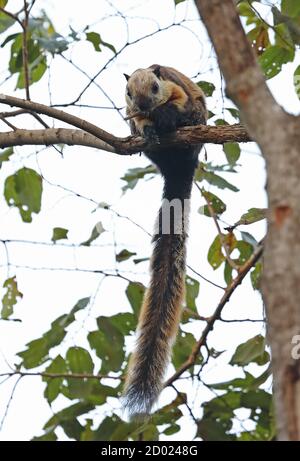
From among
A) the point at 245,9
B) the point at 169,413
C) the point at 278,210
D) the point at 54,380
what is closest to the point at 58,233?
the point at 54,380

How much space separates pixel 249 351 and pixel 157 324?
641mm

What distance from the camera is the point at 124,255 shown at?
4605 millimetres

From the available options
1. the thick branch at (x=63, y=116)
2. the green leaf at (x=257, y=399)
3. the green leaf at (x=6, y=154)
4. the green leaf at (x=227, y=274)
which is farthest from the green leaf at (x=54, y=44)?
the green leaf at (x=257, y=399)

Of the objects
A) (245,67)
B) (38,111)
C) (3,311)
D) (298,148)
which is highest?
(38,111)

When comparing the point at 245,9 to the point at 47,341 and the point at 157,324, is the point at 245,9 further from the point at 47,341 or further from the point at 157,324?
the point at 47,341

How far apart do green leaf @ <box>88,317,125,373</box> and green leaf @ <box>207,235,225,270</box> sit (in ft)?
2.21

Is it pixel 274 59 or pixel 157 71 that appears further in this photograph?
pixel 157 71

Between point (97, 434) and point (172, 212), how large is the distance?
176 cm

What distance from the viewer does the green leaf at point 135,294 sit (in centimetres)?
445

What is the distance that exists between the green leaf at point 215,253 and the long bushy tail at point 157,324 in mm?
349

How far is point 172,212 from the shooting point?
5.33 meters

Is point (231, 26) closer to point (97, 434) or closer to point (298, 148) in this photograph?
point (298, 148)

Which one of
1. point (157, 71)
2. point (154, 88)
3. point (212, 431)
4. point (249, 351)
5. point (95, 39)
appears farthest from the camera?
point (157, 71)
